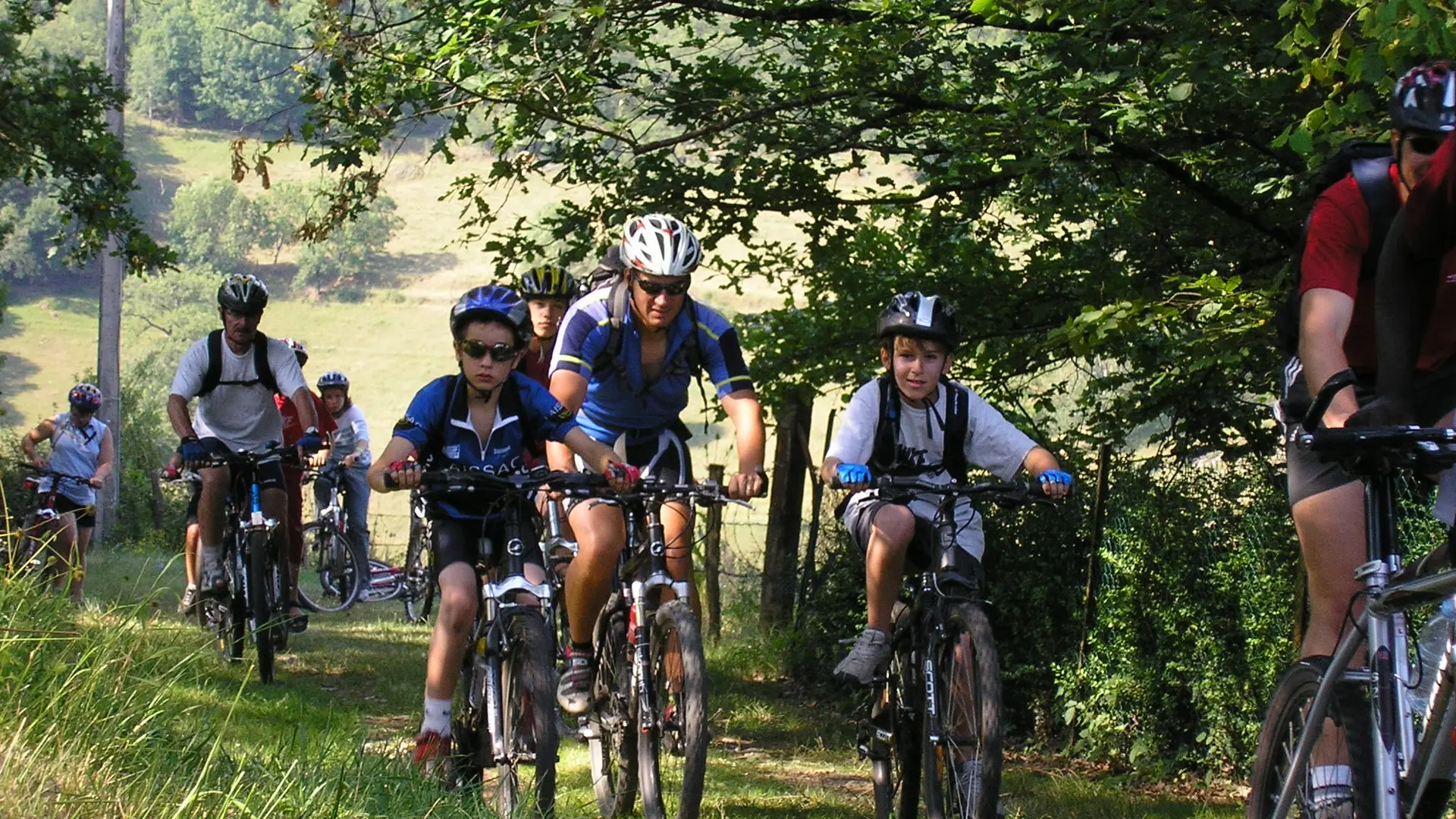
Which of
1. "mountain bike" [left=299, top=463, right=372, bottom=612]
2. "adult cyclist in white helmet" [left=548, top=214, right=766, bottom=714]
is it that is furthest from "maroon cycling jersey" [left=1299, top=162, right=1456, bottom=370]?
"mountain bike" [left=299, top=463, right=372, bottom=612]

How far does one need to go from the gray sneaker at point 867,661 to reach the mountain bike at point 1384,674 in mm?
2180

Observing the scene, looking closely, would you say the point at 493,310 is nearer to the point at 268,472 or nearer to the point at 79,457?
the point at 268,472

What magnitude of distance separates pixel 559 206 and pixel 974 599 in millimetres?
5479

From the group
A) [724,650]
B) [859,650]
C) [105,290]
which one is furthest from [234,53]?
[859,650]

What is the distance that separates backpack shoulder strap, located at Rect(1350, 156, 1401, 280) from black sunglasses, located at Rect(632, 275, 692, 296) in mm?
2880

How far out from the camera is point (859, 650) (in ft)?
20.3

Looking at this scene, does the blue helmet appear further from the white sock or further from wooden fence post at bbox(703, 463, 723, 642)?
wooden fence post at bbox(703, 463, 723, 642)

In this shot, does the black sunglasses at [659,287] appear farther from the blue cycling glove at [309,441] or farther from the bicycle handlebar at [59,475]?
the bicycle handlebar at [59,475]

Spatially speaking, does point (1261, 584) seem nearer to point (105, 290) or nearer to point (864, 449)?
point (864, 449)

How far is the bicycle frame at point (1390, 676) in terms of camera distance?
343cm

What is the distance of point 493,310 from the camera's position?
6.16 meters

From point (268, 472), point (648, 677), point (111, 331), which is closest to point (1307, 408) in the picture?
point (648, 677)

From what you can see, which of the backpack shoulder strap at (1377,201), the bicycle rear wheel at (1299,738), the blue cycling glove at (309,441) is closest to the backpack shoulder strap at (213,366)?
the blue cycling glove at (309,441)

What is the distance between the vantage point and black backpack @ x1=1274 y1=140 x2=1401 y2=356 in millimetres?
4184
